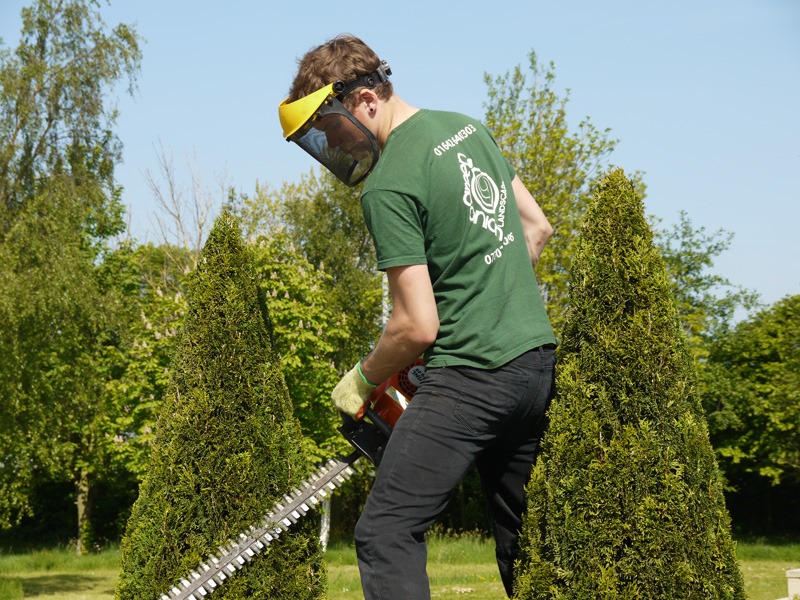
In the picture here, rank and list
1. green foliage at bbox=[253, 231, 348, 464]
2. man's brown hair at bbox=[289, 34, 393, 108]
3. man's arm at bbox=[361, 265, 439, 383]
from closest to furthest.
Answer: man's arm at bbox=[361, 265, 439, 383]
man's brown hair at bbox=[289, 34, 393, 108]
green foliage at bbox=[253, 231, 348, 464]

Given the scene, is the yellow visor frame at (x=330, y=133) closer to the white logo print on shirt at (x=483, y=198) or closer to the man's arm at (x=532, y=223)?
the white logo print on shirt at (x=483, y=198)

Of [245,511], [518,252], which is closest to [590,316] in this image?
[518,252]

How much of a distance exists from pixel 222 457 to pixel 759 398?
23.6 meters

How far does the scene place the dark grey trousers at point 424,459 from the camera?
3.04 meters

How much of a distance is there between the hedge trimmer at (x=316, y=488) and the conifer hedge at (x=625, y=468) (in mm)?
608

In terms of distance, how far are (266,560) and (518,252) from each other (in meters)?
2.42

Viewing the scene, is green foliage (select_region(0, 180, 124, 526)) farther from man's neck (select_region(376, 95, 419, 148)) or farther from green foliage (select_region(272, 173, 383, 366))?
man's neck (select_region(376, 95, 419, 148))

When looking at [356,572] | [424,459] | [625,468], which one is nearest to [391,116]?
[424,459]

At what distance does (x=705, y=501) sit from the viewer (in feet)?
11.7

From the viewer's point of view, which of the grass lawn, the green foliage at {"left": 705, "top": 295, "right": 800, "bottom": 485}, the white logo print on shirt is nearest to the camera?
the white logo print on shirt

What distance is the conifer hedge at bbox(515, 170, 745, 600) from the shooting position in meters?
3.44

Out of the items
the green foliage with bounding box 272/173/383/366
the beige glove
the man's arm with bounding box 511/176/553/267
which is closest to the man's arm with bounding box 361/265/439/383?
the beige glove

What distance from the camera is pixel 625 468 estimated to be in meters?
3.47

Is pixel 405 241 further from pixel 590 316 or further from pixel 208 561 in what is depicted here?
pixel 208 561
